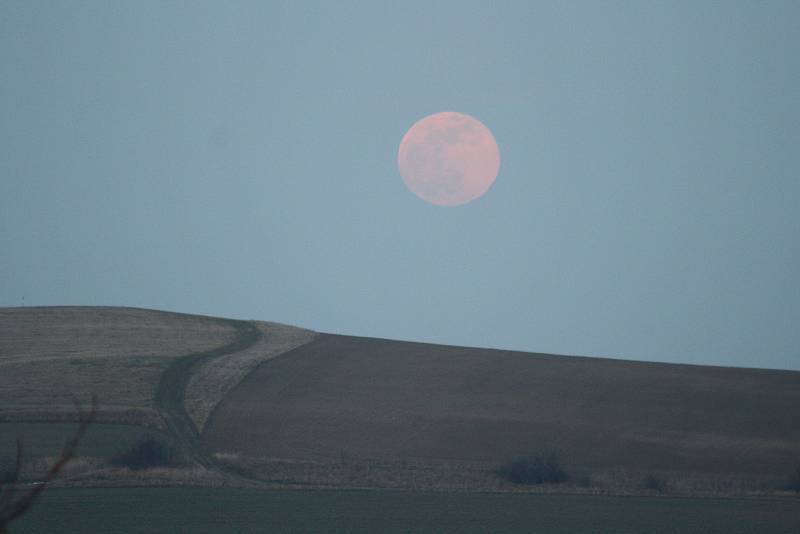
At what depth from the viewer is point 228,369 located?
41406 mm

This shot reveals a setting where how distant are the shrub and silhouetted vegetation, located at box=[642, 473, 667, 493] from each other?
518 inches

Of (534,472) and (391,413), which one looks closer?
(534,472)

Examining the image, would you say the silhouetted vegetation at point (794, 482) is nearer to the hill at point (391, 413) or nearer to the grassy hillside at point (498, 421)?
the hill at point (391, 413)

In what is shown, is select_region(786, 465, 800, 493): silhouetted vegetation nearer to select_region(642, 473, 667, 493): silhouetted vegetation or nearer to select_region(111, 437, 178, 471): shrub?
select_region(642, 473, 667, 493): silhouetted vegetation

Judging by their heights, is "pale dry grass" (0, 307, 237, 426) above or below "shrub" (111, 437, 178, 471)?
above

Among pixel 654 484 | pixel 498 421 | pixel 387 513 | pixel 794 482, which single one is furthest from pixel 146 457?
pixel 794 482

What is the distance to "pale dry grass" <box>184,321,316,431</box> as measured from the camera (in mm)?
35094

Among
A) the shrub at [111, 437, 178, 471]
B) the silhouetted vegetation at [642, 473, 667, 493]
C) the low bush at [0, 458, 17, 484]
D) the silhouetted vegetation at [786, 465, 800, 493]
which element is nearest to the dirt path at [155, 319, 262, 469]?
the shrub at [111, 437, 178, 471]

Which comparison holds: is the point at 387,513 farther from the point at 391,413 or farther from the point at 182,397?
the point at 182,397

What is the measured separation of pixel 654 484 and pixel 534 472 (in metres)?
3.30

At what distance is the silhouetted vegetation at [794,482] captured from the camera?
25.6 m

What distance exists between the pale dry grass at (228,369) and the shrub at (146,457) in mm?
4236

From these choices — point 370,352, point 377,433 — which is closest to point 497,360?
point 370,352

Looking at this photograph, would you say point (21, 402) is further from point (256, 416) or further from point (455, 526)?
point (455, 526)
